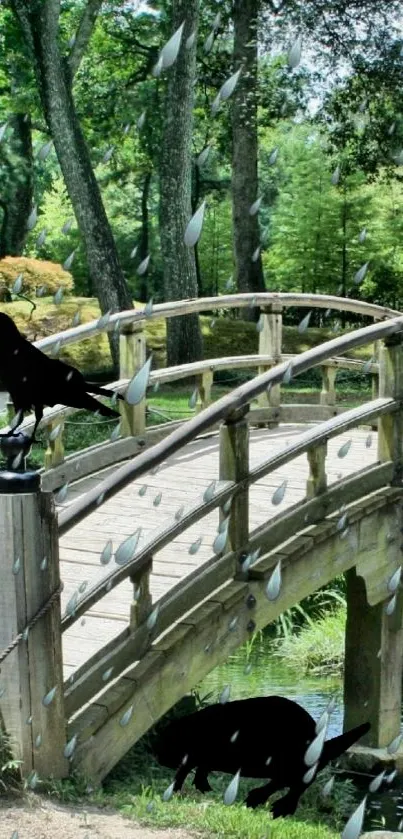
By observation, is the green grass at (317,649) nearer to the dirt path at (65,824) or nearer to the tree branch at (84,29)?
the dirt path at (65,824)

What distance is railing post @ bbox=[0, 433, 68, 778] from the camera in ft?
18.5

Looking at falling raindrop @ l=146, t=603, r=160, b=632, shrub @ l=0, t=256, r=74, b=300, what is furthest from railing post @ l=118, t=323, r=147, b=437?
shrub @ l=0, t=256, r=74, b=300

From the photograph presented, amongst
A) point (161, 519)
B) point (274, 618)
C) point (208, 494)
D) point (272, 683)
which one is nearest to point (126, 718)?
point (208, 494)

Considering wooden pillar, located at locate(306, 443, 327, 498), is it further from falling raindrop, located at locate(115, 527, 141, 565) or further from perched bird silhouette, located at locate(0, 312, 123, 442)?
perched bird silhouette, located at locate(0, 312, 123, 442)

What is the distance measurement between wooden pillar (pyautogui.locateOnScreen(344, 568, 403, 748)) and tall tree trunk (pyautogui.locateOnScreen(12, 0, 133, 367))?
1112 cm

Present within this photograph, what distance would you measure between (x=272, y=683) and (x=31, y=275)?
14635 millimetres

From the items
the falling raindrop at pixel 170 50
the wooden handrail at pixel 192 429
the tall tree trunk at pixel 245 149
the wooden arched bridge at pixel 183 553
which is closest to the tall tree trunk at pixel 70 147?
the tall tree trunk at pixel 245 149

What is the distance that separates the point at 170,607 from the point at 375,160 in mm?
20983

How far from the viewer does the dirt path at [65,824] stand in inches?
211

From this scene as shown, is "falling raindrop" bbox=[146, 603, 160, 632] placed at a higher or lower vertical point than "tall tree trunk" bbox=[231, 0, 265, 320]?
lower

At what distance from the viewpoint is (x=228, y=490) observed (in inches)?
290

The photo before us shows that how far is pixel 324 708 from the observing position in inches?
434

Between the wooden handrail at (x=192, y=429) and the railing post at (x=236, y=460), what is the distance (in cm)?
17

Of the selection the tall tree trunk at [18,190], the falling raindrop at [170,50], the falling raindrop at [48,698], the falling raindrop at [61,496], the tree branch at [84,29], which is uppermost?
the tree branch at [84,29]
